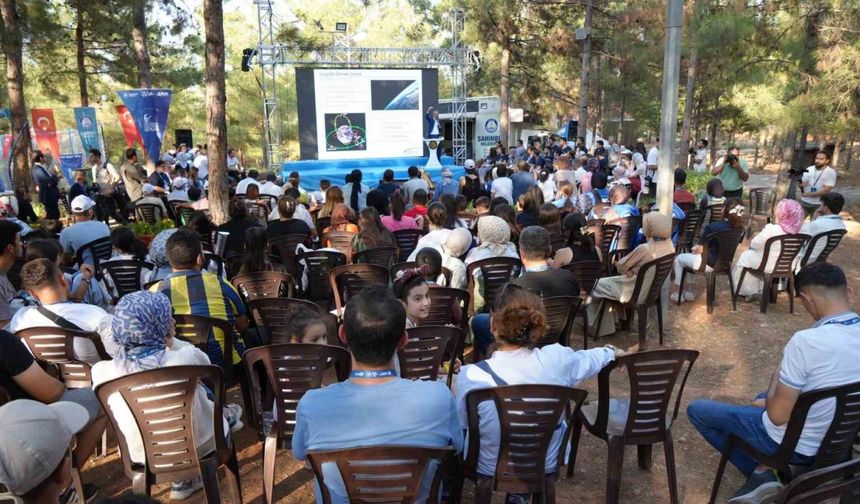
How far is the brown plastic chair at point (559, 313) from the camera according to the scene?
141 inches

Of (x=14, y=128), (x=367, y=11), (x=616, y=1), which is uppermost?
(x=367, y=11)

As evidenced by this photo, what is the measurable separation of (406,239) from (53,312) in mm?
3506

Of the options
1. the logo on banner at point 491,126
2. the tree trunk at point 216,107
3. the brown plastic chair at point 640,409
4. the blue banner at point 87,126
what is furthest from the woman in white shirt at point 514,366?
the logo on banner at point 491,126

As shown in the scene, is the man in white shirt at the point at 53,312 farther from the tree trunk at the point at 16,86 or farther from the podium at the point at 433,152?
the podium at the point at 433,152

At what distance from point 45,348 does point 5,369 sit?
598 mm

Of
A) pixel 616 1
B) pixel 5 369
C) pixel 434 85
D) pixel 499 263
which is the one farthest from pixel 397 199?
pixel 616 1

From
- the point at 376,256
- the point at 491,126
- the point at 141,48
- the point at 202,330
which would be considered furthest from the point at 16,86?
the point at 491,126

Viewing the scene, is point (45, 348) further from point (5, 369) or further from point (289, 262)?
point (289, 262)

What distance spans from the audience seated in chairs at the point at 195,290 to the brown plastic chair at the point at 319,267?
171 cm

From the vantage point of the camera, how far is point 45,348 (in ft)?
9.77

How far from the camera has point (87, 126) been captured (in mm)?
14070

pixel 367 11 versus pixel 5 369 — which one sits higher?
pixel 367 11

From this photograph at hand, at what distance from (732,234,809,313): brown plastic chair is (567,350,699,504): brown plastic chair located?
3419 millimetres

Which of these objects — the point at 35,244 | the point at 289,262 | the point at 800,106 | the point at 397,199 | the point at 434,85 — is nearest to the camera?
the point at 35,244
